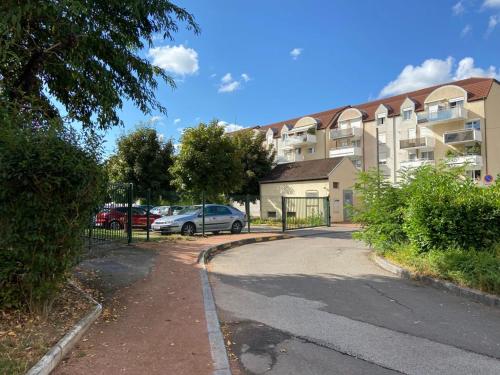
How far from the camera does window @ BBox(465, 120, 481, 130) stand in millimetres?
40719

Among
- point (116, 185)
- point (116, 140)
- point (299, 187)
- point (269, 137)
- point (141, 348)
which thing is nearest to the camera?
point (141, 348)

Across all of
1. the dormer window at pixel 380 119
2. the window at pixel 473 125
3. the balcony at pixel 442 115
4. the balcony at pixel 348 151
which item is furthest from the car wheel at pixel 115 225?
the dormer window at pixel 380 119

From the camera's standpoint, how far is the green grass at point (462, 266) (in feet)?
24.2

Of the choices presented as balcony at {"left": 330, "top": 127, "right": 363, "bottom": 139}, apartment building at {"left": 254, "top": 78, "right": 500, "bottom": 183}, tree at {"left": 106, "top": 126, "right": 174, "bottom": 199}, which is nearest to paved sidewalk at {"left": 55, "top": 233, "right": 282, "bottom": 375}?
tree at {"left": 106, "top": 126, "right": 174, "bottom": 199}

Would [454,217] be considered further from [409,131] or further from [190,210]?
[409,131]

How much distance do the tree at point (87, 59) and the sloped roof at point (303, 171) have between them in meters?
25.2

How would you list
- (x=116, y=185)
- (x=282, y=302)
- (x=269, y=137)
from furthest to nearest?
(x=269, y=137), (x=116, y=185), (x=282, y=302)

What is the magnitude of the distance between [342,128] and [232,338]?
159 ft

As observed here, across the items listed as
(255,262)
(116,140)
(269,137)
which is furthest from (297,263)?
(269,137)

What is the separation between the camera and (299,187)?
36000 millimetres

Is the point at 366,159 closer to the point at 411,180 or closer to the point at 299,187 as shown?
the point at 299,187

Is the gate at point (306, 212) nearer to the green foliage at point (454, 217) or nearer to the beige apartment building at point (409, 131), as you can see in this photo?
the beige apartment building at point (409, 131)

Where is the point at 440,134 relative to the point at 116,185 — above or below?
above

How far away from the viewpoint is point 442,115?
137ft
